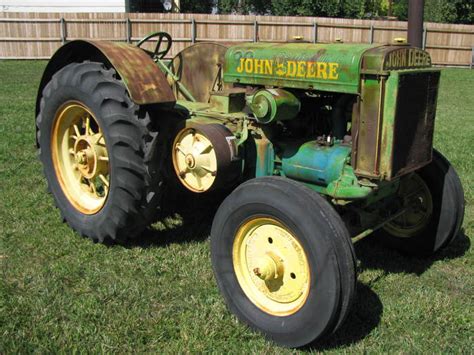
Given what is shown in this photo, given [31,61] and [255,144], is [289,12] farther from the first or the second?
[255,144]

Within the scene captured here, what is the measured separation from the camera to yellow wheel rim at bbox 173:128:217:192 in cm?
316

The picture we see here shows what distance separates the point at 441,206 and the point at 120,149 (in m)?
2.09

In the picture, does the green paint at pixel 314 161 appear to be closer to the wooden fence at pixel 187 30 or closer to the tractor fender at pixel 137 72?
the tractor fender at pixel 137 72

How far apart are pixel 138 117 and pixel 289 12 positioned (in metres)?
29.2

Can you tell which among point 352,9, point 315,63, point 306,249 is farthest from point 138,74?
point 352,9

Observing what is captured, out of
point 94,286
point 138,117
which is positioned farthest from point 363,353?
point 138,117

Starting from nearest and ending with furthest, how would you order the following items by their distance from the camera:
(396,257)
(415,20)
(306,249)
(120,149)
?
(306,249), (120,149), (396,257), (415,20)

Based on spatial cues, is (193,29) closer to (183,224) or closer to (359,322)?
(183,224)

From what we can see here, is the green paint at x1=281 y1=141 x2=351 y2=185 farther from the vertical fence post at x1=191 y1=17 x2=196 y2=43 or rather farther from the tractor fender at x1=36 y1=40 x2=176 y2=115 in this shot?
the vertical fence post at x1=191 y1=17 x2=196 y2=43

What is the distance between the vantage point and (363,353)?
102 inches

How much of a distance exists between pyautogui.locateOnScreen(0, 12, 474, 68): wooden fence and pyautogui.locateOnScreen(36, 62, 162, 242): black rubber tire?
15.0 meters

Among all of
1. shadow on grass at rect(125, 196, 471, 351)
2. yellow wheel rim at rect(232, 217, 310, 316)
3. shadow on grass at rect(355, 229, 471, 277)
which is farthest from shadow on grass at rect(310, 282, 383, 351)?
shadow on grass at rect(355, 229, 471, 277)

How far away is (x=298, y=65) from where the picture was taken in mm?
2975

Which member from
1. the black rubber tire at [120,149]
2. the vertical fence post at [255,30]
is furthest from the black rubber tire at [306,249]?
the vertical fence post at [255,30]
